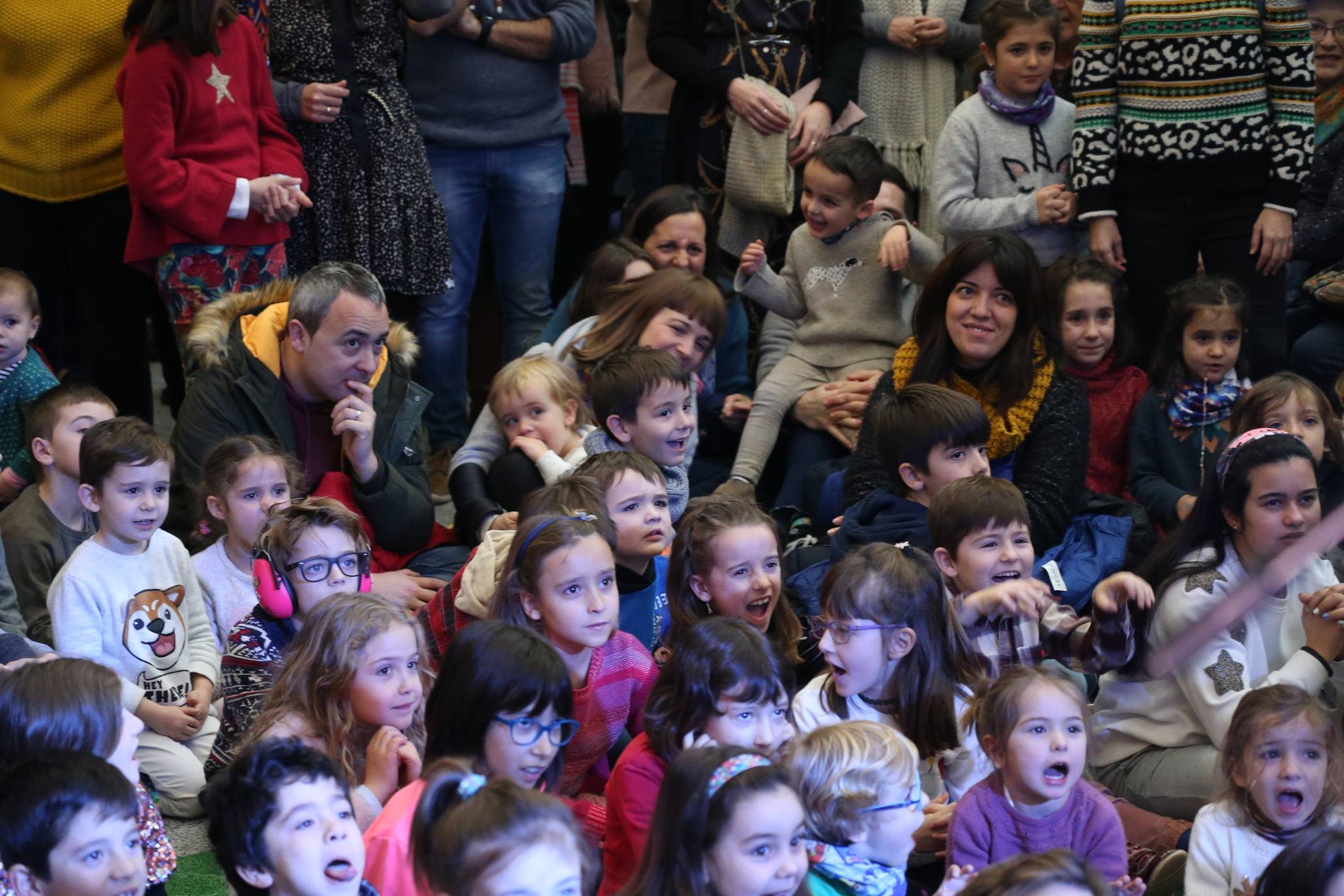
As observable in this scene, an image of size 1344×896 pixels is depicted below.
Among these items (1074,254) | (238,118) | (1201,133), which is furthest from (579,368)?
(1201,133)

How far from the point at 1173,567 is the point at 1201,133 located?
4.96 ft

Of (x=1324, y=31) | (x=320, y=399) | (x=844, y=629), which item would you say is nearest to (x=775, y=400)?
(x=320, y=399)

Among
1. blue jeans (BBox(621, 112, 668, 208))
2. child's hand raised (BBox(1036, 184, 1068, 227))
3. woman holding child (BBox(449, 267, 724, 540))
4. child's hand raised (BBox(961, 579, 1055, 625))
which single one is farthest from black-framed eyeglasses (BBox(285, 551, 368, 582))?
blue jeans (BBox(621, 112, 668, 208))

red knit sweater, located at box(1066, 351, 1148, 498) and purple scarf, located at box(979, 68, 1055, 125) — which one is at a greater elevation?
purple scarf, located at box(979, 68, 1055, 125)

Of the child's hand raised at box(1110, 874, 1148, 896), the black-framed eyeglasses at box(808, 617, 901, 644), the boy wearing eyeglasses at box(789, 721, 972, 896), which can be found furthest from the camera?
the black-framed eyeglasses at box(808, 617, 901, 644)

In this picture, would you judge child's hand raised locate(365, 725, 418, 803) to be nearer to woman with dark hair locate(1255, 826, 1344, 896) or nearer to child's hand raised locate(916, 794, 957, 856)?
child's hand raised locate(916, 794, 957, 856)

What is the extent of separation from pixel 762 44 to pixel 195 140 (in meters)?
1.80

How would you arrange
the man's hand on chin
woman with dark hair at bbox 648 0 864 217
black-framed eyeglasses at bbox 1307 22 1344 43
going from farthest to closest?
black-framed eyeglasses at bbox 1307 22 1344 43
woman with dark hair at bbox 648 0 864 217
the man's hand on chin

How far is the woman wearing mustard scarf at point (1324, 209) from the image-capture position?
5.04 meters

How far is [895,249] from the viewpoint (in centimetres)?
478

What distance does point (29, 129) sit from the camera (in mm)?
4566

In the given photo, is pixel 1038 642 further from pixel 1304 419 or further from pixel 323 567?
pixel 323 567

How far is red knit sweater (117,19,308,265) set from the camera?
4309 mm

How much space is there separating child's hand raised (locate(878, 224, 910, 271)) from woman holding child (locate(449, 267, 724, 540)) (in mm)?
505
